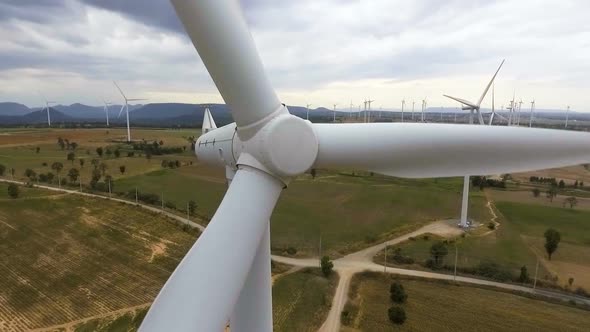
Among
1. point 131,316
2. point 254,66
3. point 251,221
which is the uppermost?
point 254,66

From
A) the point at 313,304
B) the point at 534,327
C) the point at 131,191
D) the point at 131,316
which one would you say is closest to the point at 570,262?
the point at 534,327

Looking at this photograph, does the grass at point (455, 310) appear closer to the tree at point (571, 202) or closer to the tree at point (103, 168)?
the tree at point (571, 202)

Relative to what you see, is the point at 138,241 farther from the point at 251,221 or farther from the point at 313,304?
the point at 251,221

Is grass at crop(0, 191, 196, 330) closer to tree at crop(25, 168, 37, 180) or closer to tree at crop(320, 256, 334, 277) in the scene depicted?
tree at crop(320, 256, 334, 277)

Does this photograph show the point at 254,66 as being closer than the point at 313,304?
Yes

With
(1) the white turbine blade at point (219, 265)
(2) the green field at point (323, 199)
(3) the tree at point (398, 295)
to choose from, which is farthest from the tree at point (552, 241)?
(1) the white turbine blade at point (219, 265)

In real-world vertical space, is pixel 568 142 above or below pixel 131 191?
above

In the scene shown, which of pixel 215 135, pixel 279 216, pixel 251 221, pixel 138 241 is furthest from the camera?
pixel 279 216
